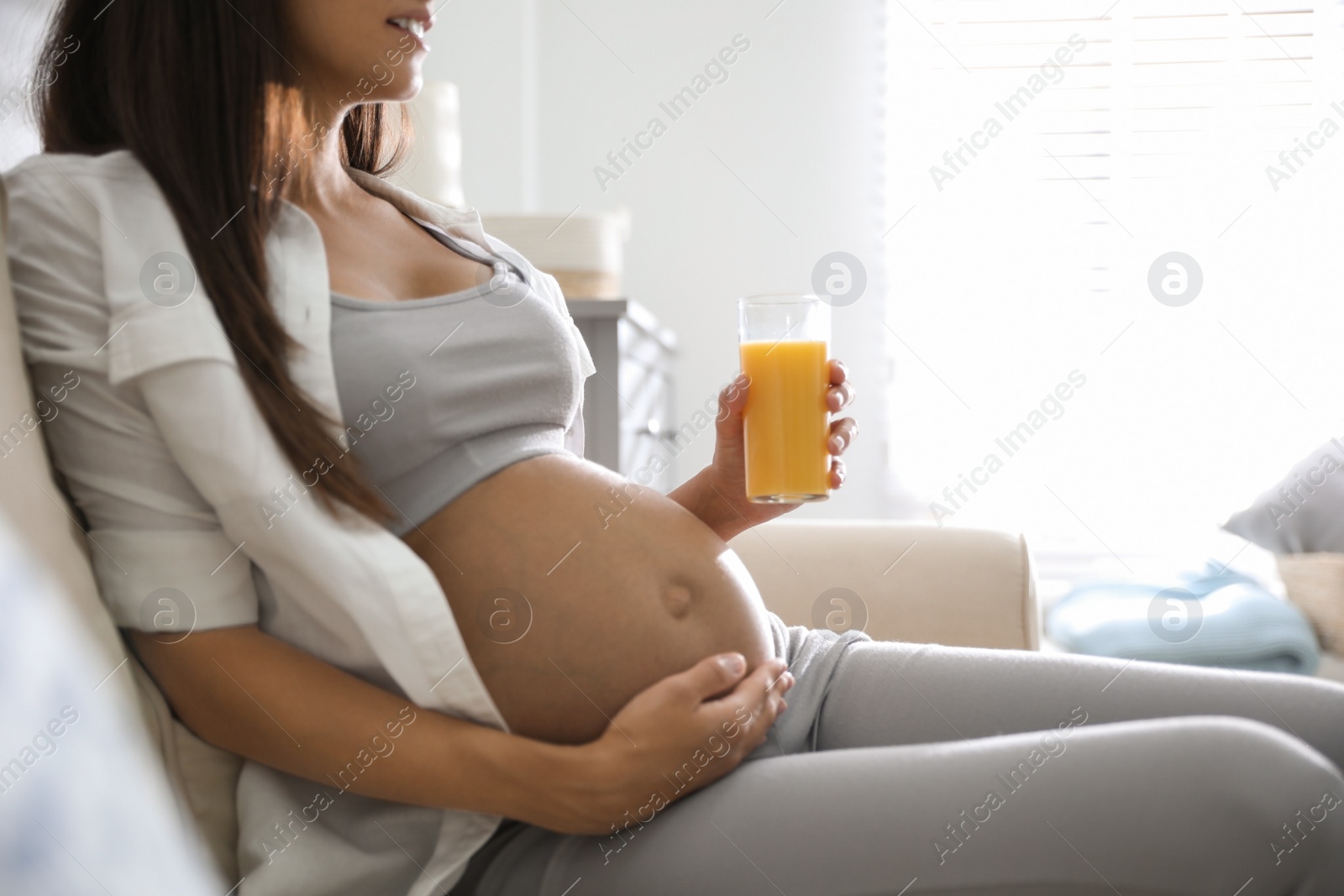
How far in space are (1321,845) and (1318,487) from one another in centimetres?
150

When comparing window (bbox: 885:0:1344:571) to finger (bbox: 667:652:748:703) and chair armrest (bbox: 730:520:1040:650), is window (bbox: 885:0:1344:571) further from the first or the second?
finger (bbox: 667:652:748:703)

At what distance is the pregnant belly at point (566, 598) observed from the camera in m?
0.72

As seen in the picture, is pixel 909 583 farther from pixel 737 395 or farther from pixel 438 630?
pixel 438 630

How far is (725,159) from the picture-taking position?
253 cm

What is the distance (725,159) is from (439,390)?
1914mm

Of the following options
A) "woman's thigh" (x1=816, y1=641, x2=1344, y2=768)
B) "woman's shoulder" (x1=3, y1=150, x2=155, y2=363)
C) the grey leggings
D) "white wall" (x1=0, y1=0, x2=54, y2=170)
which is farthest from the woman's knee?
"white wall" (x1=0, y1=0, x2=54, y2=170)

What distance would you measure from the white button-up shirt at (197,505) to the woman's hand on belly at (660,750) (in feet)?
0.25

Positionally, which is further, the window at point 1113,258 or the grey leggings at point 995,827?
the window at point 1113,258

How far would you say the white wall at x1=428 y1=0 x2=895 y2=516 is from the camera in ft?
8.21

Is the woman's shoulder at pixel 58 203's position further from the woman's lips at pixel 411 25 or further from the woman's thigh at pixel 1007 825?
the woman's thigh at pixel 1007 825

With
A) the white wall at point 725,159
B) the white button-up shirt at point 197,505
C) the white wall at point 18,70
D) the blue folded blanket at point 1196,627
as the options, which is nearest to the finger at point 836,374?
the white button-up shirt at point 197,505

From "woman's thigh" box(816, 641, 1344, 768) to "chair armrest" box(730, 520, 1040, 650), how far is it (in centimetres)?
40

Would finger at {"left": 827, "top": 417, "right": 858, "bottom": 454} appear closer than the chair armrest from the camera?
Yes

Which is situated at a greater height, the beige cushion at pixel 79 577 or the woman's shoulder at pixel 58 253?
the woman's shoulder at pixel 58 253
